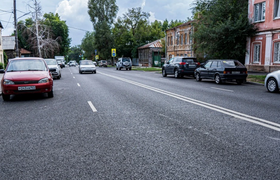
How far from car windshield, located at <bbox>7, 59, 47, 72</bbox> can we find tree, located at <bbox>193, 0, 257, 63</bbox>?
16.2 meters

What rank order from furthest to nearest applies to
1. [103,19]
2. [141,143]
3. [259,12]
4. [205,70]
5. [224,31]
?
[103,19]
[259,12]
[224,31]
[205,70]
[141,143]

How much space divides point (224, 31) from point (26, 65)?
17611 millimetres

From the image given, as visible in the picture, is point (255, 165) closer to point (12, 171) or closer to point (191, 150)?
point (191, 150)

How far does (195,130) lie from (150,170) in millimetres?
2165

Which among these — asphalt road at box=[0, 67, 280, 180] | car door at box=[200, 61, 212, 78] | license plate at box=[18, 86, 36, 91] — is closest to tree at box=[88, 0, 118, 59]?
car door at box=[200, 61, 212, 78]

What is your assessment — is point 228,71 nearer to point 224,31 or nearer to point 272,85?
point 272,85

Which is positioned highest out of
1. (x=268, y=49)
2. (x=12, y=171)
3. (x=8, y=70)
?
(x=268, y=49)

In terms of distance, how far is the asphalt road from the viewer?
3.51 m

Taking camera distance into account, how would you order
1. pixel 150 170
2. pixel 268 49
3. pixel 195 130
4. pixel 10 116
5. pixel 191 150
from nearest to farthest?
pixel 150 170 < pixel 191 150 < pixel 195 130 < pixel 10 116 < pixel 268 49

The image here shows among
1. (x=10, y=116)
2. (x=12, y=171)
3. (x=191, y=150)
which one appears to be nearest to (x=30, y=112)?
(x=10, y=116)

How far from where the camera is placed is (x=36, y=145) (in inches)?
182

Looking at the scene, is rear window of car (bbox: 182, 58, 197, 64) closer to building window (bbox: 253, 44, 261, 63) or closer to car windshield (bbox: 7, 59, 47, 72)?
building window (bbox: 253, 44, 261, 63)

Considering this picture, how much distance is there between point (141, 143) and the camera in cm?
465

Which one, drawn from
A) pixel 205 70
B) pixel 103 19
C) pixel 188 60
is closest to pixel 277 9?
pixel 188 60
